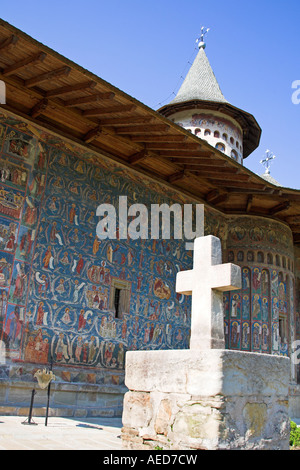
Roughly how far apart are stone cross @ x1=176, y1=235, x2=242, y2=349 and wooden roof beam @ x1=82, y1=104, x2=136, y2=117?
14.9ft

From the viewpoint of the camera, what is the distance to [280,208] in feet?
41.1

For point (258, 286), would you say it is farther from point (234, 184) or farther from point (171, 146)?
point (171, 146)

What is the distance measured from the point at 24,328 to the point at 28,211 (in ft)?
6.57

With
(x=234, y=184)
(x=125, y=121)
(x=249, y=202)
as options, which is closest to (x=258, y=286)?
(x=249, y=202)

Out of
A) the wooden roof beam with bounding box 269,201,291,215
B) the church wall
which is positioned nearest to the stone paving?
the church wall

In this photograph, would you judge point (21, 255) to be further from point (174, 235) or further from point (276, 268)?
point (276, 268)

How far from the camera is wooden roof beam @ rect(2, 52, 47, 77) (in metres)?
6.79

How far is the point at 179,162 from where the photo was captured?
10.5 m

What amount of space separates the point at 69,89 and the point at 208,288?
515 centimetres

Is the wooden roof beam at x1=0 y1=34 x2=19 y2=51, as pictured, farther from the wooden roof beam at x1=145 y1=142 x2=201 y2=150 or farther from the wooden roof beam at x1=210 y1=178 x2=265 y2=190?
the wooden roof beam at x1=210 y1=178 x2=265 y2=190

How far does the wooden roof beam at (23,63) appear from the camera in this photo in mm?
6789

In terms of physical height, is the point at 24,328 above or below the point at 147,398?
above
